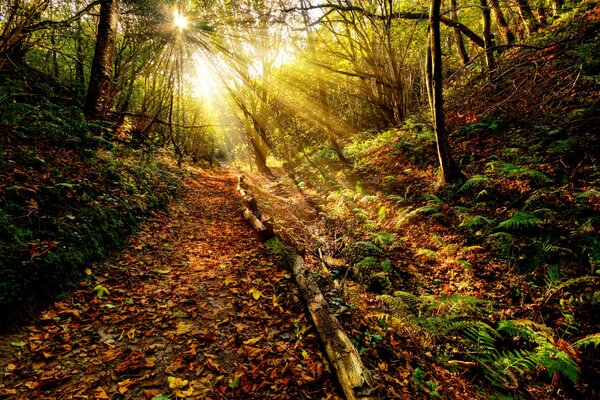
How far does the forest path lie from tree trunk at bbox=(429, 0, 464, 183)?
474cm

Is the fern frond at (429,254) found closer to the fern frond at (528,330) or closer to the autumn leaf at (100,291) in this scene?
the fern frond at (528,330)

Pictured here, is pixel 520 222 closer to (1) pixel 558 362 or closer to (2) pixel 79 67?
(1) pixel 558 362

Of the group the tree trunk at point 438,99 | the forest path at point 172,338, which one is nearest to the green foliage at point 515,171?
the tree trunk at point 438,99

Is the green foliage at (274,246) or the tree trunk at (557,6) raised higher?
the tree trunk at (557,6)

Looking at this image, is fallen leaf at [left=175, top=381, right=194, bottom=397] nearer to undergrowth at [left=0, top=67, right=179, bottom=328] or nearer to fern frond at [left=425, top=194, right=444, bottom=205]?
undergrowth at [left=0, top=67, right=179, bottom=328]

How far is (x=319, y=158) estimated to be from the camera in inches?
549

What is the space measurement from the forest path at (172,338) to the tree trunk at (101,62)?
5103mm

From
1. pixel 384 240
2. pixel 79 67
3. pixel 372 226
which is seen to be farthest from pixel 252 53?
pixel 384 240

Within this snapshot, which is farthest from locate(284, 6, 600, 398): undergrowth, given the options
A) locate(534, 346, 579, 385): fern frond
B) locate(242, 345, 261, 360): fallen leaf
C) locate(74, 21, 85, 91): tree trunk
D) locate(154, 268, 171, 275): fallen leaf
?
locate(74, 21, 85, 91): tree trunk

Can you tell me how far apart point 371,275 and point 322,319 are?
2.05 metres

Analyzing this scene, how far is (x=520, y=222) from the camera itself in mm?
4320

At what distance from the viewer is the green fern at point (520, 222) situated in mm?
4292

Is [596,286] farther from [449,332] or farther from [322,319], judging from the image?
[322,319]

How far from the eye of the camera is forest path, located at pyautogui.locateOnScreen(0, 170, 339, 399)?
234cm
